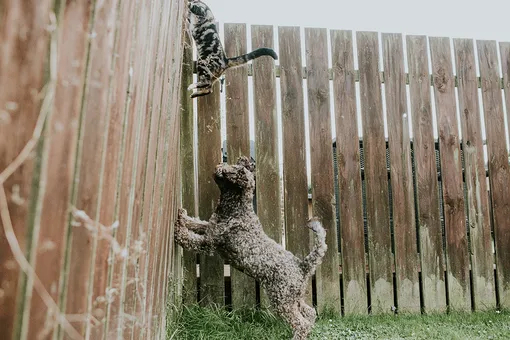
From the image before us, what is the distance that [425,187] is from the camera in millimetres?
3404

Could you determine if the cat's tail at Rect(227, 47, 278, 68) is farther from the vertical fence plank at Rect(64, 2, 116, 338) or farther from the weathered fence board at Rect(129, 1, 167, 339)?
the vertical fence plank at Rect(64, 2, 116, 338)

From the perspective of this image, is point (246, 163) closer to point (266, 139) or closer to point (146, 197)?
point (266, 139)

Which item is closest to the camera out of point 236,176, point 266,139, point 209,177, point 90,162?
point 90,162

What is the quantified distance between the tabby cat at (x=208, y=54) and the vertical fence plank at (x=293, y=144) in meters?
0.27

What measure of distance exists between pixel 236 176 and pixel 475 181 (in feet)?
7.13

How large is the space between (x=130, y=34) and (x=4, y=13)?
Answer: 34 centimetres

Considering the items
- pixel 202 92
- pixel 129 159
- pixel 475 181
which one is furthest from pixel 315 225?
pixel 129 159

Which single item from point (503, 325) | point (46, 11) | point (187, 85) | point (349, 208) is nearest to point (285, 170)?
point (349, 208)

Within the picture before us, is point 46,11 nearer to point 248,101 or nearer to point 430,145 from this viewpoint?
point 248,101

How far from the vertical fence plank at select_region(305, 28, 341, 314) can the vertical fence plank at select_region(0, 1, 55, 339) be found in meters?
2.75

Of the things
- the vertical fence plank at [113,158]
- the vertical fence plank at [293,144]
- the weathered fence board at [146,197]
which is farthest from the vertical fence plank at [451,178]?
the vertical fence plank at [113,158]

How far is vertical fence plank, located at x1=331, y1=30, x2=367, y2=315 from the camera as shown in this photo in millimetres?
3219

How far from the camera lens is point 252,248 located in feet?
8.31

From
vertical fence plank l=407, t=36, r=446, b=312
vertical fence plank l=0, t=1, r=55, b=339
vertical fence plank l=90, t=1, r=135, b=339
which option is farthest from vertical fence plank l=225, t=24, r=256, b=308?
vertical fence plank l=0, t=1, r=55, b=339
